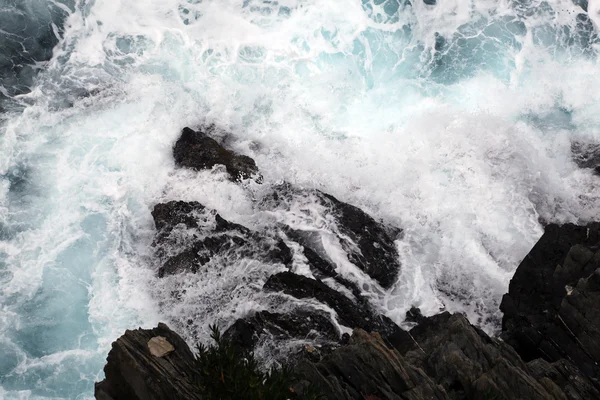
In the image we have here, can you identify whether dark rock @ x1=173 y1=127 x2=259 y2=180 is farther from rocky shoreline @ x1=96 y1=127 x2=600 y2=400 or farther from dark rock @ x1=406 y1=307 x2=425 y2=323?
dark rock @ x1=406 y1=307 x2=425 y2=323

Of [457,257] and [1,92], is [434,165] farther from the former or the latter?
[1,92]

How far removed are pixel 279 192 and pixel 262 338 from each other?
9559 mm

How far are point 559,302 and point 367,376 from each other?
9.29 meters

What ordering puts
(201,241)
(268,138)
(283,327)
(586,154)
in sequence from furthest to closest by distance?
(268,138) < (586,154) < (201,241) < (283,327)

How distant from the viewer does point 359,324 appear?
22094 mm

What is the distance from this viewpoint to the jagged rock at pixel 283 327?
20672mm

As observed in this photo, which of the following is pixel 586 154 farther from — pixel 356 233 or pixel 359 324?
pixel 359 324

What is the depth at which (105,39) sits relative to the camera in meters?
37.4

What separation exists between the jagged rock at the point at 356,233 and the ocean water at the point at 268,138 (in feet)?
1.85

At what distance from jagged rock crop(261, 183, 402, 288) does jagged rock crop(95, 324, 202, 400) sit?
40.3 ft

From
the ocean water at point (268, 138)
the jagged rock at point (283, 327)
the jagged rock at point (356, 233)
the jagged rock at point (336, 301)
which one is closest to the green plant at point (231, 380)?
the jagged rock at point (283, 327)

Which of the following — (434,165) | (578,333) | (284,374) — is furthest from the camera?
(434,165)

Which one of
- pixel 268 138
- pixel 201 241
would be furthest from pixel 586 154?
pixel 201 241

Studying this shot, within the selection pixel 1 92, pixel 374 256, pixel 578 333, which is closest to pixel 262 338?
A: pixel 374 256
